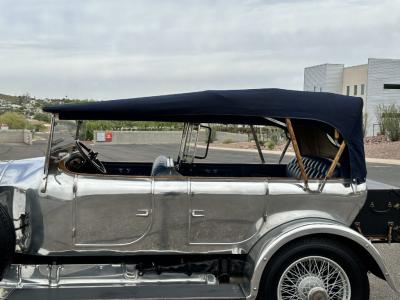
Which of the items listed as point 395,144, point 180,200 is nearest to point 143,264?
point 180,200

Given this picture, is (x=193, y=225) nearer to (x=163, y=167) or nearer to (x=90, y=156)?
(x=163, y=167)

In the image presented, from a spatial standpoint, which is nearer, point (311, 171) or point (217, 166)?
point (311, 171)

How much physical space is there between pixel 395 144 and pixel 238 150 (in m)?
21.6

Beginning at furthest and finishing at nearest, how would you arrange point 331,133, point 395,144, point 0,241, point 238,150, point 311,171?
1. point 395,144
2. point 238,150
3. point 311,171
4. point 331,133
5. point 0,241

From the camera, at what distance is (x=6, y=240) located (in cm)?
366

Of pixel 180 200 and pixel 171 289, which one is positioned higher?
pixel 180 200

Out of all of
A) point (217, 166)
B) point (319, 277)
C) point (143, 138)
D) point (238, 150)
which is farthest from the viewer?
point (238, 150)

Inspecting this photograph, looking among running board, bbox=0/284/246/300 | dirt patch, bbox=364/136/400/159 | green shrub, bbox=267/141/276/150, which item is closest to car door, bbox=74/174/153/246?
running board, bbox=0/284/246/300

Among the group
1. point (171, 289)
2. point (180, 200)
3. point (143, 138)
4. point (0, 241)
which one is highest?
point (143, 138)

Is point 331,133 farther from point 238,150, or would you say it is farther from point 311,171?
point 238,150

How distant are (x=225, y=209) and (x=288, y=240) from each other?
1.68 ft

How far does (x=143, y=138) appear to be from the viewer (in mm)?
4988

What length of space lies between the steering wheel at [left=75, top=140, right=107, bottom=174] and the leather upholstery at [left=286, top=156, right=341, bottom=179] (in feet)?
5.76

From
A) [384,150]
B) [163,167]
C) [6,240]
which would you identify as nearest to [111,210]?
[6,240]
